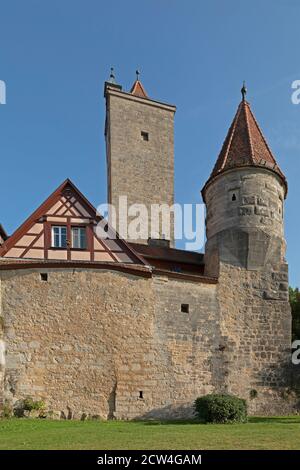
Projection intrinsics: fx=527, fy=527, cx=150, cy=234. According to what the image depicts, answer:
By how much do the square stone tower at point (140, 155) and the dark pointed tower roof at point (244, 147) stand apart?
5.67 meters

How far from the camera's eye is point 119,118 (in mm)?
29984

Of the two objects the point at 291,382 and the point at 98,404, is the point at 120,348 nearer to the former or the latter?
the point at 98,404

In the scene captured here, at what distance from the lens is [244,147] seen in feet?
76.3

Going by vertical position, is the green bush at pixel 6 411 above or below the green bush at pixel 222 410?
below

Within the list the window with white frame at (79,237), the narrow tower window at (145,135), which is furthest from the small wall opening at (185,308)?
the narrow tower window at (145,135)

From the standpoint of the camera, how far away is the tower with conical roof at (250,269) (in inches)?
804

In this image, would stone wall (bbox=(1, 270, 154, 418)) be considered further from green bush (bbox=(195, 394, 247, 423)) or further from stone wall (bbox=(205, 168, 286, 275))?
stone wall (bbox=(205, 168, 286, 275))

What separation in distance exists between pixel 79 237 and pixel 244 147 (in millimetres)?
8521

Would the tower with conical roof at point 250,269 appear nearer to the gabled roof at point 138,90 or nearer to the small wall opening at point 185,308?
the small wall opening at point 185,308

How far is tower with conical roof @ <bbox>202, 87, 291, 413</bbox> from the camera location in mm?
20422

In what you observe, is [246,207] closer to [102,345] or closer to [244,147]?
[244,147]

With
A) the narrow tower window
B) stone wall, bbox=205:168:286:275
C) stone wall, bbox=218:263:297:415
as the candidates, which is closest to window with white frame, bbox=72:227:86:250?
stone wall, bbox=205:168:286:275

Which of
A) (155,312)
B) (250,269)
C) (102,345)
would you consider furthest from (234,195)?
(102,345)

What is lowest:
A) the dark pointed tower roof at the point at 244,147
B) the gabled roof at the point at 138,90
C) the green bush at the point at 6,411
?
the green bush at the point at 6,411
